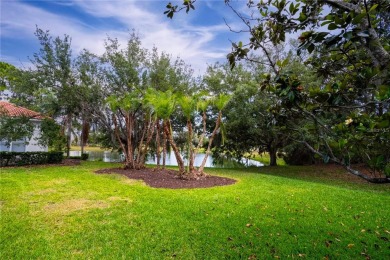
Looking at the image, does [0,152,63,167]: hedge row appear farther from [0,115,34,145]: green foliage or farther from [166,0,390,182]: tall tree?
[166,0,390,182]: tall tree

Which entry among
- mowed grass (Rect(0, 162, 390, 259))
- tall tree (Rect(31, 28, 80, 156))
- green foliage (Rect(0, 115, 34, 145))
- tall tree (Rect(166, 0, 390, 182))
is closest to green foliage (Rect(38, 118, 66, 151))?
green foliage (Rect(0, 115, 34, 145))

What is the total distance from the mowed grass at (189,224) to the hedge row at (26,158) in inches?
297

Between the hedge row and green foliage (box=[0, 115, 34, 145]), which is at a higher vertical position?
green foliage (box=[0, 115, 34, 145])

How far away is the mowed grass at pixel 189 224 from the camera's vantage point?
157 inches

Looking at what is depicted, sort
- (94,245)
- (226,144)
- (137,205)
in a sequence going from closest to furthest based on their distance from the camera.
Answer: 1. (94,245)
2. (137,205)
3. (226,144)

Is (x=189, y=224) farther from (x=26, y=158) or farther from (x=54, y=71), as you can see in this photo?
(x=54, y=71)

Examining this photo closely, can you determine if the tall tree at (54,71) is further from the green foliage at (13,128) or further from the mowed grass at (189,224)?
the mowed grass at (189,224)

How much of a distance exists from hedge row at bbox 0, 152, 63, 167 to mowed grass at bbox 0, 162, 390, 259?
7537mm

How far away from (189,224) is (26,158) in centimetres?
1418

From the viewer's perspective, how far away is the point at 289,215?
5.81 metres

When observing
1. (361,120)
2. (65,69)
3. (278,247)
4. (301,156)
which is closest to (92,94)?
(65,69)

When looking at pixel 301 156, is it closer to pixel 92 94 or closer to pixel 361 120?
pixel 92 94

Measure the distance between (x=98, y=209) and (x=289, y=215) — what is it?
4.69 metres

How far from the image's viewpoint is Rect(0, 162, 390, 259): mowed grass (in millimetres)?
3998
